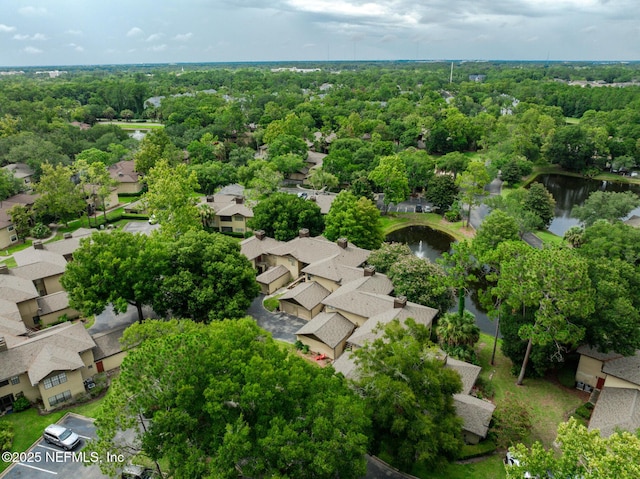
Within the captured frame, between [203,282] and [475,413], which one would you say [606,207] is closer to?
[475,413]

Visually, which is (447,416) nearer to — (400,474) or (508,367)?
(400,474)

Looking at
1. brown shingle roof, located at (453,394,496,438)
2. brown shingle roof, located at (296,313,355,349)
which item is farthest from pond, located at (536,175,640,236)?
brown shingle roof, located at (453,394,496,438)

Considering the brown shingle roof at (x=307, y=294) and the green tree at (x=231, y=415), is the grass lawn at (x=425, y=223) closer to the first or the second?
the brown shingle roof at (x=307, y=294)

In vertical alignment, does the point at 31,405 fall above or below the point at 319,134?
below

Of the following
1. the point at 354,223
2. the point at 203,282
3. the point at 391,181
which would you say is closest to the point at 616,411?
the point at 354,223

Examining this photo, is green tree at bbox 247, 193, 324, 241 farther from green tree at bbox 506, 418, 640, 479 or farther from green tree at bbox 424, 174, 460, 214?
green tree at bbox 506, 418, 640, 479

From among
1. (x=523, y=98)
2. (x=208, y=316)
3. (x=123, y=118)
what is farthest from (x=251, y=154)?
(x=523, y=98)
